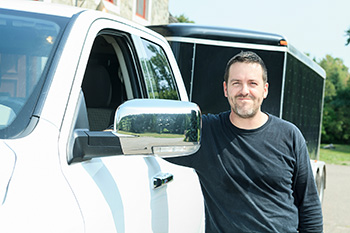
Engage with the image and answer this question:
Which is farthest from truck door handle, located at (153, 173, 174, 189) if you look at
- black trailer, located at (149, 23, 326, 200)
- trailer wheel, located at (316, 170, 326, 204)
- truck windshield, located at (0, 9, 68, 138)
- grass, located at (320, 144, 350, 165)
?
grass, located at (320, 144, 350, 165)

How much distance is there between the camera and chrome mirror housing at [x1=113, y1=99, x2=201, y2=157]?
1.75 meters

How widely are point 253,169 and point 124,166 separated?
1010 mm

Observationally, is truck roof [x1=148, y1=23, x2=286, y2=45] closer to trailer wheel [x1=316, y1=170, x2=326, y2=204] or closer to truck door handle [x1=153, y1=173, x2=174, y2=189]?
trailer wheel [x1=316, y1=170, x2=326, y2=204]

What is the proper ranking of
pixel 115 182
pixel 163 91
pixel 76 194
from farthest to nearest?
pixel 163 91
pixel 115 182
pixel 76 194

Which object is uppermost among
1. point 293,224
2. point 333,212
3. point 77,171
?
point 77,171

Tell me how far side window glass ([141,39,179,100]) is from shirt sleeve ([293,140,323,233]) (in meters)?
0.92

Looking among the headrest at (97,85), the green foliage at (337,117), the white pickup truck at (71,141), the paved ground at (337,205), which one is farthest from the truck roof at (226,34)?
the green foliage at (337,117)

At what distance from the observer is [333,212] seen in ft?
30.2

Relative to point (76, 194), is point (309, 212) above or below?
below

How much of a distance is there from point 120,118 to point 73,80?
11.2 inches

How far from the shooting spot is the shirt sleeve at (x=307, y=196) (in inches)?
118

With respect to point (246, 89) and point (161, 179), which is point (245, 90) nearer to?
point (246, 89)

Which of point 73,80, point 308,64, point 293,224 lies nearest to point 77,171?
point 73,80

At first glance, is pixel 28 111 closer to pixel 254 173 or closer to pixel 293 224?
pixel 254 173
